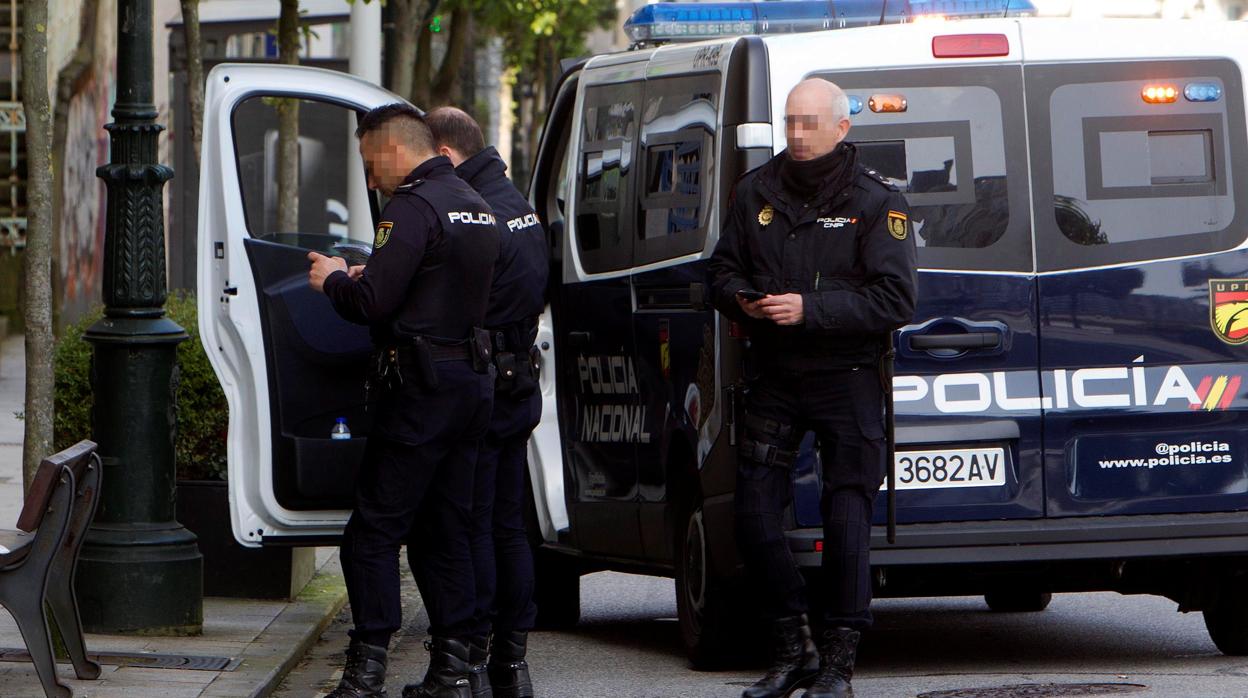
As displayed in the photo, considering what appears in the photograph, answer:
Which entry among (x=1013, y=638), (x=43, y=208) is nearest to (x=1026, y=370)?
(x=1013, y=638)

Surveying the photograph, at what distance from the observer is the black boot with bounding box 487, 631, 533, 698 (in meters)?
6.55

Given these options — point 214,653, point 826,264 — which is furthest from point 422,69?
point 826,264

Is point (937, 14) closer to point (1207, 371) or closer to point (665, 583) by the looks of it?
point (1207, 371)

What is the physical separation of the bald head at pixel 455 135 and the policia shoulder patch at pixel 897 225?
1297 millimetres

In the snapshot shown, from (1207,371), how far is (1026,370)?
59 cm

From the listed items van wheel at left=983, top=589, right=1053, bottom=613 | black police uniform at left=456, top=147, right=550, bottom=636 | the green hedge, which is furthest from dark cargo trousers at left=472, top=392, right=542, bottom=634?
van wheel at left=983, top=589, right=1053, bottom=613

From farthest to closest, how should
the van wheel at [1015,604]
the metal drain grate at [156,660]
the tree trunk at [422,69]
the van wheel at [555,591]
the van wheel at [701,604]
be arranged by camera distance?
the tree trunk at [422,69]
the van wheel at [1015,604]
the van wheel at [555,591]
the van wheel at [701,604]
the metal drain grate at [156,660]

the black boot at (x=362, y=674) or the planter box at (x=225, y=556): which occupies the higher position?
the planter box at (x=225, y=556)

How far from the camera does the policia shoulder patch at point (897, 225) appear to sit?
6.11m

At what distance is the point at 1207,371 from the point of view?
6688 millimetres

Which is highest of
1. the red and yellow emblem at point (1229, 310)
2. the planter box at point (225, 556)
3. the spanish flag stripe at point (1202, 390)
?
the red and yellow emblem at point (1229, 310)

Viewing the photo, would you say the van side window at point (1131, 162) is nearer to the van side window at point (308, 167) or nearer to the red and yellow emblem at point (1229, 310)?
the red and yellow emblem at point (1229, 310)

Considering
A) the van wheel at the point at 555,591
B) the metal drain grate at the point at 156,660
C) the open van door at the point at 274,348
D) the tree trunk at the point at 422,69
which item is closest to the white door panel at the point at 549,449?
the van wheel at the point at 555,591

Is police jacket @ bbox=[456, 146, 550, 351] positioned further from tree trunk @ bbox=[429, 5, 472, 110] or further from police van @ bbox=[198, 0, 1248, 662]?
tree trunk @ bbox=[429, 5, 472, 110]
